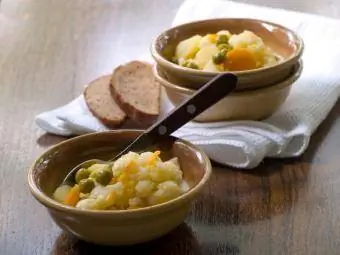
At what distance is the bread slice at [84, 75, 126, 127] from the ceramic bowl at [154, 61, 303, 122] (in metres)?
0.11

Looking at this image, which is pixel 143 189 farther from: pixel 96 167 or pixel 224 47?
pixel 224 47

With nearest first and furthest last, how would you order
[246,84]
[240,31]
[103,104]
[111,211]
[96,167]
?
[111,211], [96,167], [246,84], [103,104], [240,31]

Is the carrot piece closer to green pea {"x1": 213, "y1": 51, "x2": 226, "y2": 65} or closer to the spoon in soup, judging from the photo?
the spoon in soup

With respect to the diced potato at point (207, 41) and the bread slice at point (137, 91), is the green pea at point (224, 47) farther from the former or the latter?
the bread slice at point (137, 91)

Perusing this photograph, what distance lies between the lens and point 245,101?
141cm

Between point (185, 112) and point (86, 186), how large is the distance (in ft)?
0.66

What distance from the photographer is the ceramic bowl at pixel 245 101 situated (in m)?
1.41

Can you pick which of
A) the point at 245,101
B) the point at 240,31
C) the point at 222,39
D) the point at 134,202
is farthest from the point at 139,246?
the point at 240,31

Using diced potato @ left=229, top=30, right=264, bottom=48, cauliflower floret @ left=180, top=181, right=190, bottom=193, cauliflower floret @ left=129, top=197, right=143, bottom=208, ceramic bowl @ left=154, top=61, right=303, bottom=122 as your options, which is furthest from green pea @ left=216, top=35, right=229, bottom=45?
cauliflower floret @ left=129, top=197, right=143, bottom=208

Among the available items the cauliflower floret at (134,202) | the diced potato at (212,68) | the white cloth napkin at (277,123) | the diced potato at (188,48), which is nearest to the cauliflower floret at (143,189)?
the cauliflower floret at (134,202)

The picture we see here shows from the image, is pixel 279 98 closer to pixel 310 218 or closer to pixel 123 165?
pixel 310 218

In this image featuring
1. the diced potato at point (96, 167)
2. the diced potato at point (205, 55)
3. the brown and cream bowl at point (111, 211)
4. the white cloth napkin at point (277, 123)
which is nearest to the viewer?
the brown and cream bowl at point (111, 211)

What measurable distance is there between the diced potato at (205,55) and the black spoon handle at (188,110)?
0.25 m

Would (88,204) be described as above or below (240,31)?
above
